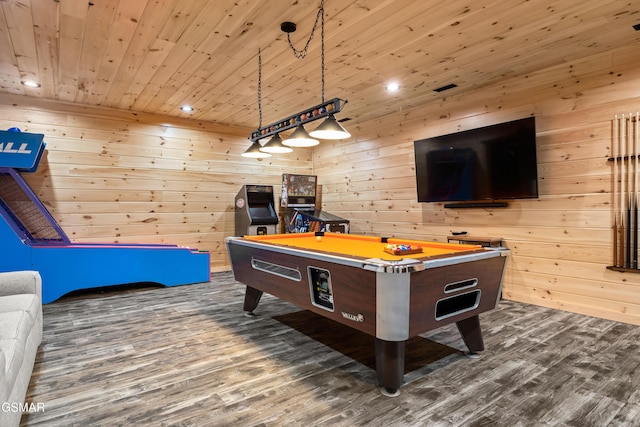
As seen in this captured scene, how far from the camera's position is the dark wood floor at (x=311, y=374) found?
182 cm

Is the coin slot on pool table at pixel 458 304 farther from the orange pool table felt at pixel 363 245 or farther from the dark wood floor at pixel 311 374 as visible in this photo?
the dark wood floor at pixel 311 374

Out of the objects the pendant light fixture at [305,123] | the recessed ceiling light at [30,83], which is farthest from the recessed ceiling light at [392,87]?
the recessed ceiling light at [30,83]

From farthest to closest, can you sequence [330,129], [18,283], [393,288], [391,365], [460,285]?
[330,129] < [18,283] < [460,285] < [391,365] < [393,288]

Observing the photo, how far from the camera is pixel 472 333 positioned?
2531mm

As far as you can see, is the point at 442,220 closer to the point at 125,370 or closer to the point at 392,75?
the point at 392,75

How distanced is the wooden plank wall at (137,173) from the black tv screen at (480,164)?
310cm

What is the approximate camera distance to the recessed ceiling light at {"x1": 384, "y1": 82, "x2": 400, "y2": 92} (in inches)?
167

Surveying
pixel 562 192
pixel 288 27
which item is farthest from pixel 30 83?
pixel 562 192

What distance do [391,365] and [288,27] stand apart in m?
2.55

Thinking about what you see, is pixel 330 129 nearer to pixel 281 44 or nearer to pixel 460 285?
pixel 281 44

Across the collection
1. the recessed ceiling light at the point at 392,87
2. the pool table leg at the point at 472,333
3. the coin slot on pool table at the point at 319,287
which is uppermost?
the recessed ceiling light at the point at 392,87

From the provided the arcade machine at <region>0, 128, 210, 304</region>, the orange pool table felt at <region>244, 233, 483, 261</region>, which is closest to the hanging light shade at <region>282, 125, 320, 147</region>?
the orange pool table felt at <region>244, 233, 483, 261</region>

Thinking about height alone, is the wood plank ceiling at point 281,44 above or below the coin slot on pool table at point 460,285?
above

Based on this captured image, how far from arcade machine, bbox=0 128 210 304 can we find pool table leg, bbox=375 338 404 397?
12.1ft
